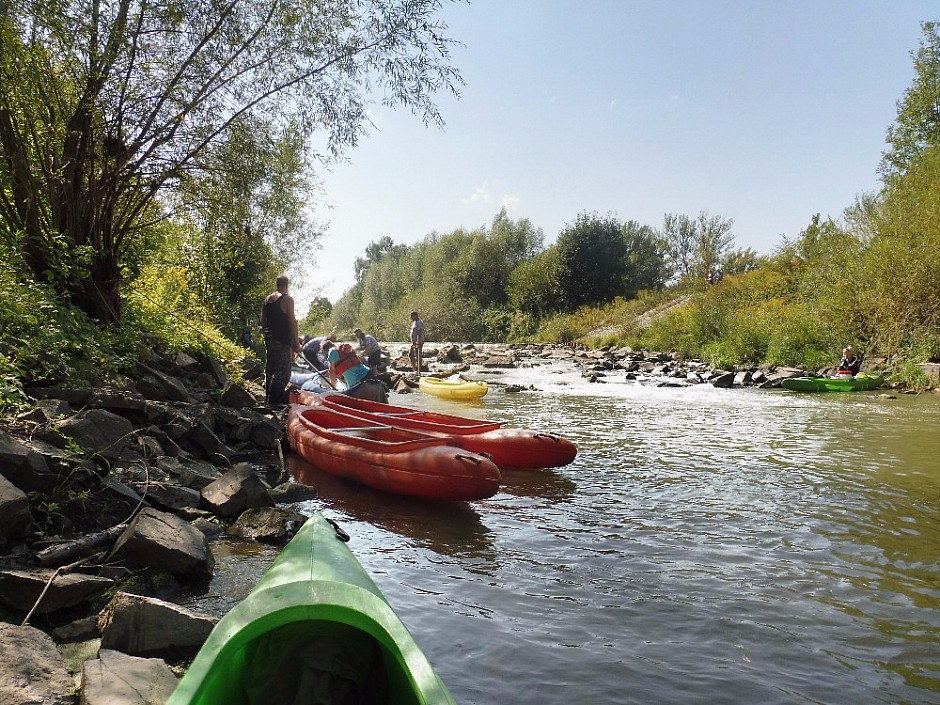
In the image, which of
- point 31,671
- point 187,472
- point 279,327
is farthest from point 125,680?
point 279,327

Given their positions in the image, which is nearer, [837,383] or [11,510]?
[11,510]

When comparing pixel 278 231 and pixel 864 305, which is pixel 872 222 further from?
pixel 278 231

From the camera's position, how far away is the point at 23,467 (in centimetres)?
398

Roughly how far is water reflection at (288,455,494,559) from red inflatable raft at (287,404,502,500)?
12 centimetres

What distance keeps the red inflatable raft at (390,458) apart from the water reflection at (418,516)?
0.12 meters

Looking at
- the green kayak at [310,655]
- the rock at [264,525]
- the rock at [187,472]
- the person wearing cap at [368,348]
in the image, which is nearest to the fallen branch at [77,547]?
the rock at [264,525]

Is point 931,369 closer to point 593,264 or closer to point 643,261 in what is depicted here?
point 593,264

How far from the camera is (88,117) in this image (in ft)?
23.6

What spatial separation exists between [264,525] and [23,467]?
1680 millimetres

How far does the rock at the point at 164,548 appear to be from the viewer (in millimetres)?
3805

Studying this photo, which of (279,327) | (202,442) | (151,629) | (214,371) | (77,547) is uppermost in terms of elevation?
(279,327)

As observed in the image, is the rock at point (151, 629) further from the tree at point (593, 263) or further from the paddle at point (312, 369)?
the tree at point (593, 263)

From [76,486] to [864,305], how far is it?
20.2 metres

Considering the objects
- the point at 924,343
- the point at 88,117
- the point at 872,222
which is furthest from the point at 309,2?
the point at 872,222
